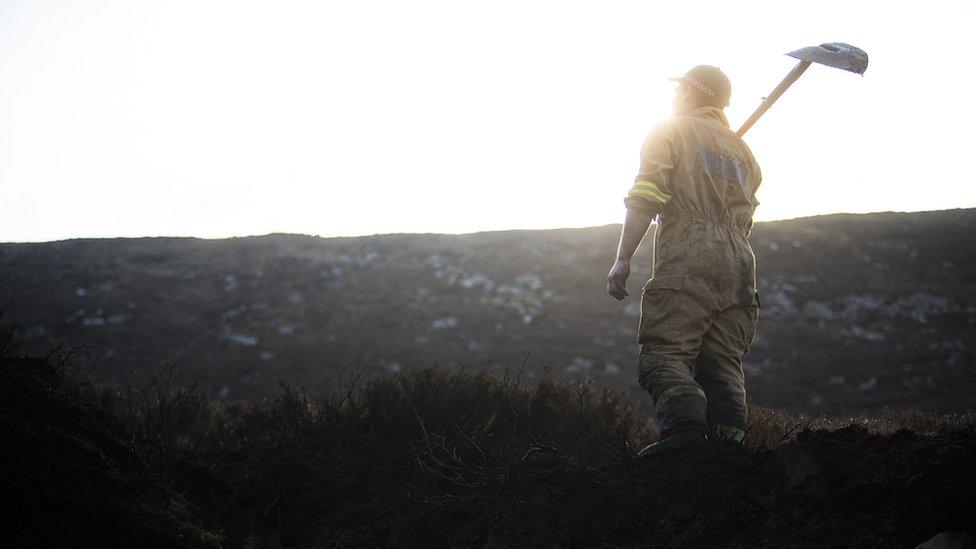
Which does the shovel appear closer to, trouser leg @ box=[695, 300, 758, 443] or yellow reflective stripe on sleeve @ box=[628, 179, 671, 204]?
yellow reflective stripe on sleeve @ box=[628, 179, 671, 204]

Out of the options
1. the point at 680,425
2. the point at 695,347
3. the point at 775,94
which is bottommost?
the point at 680,425

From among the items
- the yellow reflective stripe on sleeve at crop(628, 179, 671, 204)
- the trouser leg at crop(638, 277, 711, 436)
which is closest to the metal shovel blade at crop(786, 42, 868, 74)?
the yellow reflective stripe on sleeve at crop(628, 179, 671, 204)

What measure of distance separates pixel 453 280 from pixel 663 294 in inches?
397

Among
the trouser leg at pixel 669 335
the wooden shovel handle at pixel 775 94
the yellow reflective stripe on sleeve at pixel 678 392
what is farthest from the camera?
the wooden shovel handle at pixel 775 94

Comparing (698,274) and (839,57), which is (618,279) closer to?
(698,274)

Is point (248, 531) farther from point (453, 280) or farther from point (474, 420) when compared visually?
point (453, 280)

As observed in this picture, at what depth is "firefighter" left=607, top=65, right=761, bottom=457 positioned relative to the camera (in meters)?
3.38

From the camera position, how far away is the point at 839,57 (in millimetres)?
3803

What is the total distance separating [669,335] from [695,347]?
16cm

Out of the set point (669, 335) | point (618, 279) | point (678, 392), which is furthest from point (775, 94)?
point (678, 392)

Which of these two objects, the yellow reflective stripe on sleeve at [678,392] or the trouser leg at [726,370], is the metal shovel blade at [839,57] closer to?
the trouser leg at [726,370]

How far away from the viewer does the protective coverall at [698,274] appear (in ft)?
11.1

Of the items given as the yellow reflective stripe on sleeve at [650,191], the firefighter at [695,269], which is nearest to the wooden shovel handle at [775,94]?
the firefighter at [695,269]

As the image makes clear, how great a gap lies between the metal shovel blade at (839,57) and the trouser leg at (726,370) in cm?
141
